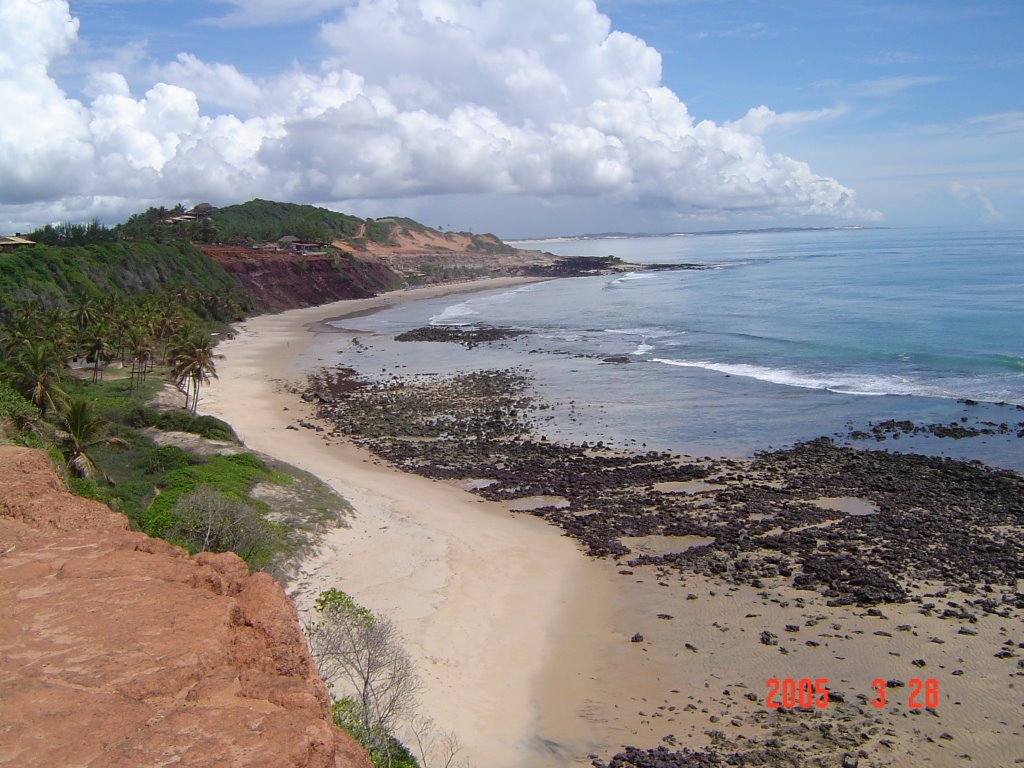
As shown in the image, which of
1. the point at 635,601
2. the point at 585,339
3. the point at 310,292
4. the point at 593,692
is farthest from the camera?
the point at 310,292

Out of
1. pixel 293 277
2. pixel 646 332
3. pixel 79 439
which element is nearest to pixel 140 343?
pixel 79 439

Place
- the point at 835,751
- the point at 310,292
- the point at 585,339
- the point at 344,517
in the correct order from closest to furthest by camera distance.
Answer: the point at 835,751, the point at 344,517, the point at 585,339, the point at 310,292

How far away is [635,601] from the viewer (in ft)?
66.7

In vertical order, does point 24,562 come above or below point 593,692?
above

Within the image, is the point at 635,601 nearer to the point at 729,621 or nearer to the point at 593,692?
the point at 729,621

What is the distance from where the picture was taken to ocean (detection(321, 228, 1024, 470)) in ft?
122

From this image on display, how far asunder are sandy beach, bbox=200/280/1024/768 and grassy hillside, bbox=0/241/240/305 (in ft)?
162

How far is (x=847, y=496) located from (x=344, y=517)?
18.4 metres

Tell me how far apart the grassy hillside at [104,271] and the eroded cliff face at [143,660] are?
5616 cm

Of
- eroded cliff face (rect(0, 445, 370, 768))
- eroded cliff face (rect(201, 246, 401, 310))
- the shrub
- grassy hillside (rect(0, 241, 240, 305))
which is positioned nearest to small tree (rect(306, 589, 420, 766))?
eroded cliff face (rect(0, 445, 370, 768))

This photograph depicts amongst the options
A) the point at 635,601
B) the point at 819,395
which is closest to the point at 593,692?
the point at 635,601

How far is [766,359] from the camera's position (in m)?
56.3

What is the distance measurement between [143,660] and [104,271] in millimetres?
77549

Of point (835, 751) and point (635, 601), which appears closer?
point (835, 751)
